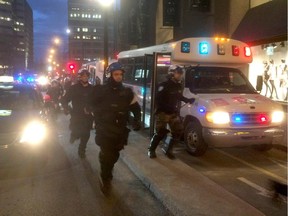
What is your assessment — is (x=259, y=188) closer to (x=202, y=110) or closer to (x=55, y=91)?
(x=202, y=110)

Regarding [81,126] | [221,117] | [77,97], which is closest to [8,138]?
[81,126]

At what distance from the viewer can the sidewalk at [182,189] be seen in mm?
5266

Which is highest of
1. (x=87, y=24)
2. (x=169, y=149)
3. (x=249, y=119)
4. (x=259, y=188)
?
(x=87, y=24)

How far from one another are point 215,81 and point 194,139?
57.0 inches

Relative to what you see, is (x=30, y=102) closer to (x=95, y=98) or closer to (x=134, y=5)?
(x=95, y=98)

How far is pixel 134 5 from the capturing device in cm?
4069

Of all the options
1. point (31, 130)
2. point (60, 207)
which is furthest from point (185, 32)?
point (60, 207)

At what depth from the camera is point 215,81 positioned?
9406 millimetres

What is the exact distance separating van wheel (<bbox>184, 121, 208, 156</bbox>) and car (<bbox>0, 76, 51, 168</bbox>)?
2990mm

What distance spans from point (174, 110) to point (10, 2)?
147 m

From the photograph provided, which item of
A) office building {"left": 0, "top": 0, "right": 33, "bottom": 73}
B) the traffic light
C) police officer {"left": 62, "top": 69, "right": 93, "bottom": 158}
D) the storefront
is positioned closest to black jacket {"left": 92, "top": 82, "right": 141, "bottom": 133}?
police officer {"left": 62, "top": 69, "right": 93, "bottom": 158}

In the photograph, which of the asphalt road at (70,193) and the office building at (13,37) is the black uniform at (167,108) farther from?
the office building at (13,37)

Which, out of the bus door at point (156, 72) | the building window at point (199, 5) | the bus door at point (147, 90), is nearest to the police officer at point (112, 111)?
the bus door at point (156, 72)

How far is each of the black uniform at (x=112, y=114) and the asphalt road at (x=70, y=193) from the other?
657mm
